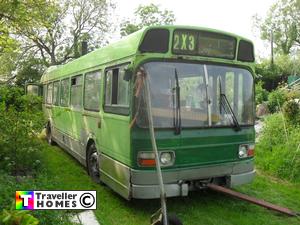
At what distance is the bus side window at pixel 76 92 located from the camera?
26.8 ft

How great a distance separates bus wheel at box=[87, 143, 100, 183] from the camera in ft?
22.9

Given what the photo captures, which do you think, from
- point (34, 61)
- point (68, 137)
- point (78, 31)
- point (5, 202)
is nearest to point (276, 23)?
point (78, 31)

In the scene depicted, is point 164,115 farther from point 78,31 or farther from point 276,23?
point 276,23

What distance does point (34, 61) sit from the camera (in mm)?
35469

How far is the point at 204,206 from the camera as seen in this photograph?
233 inches

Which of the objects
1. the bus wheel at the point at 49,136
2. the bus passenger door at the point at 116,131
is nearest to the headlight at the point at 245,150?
the bus passenger door at the point at 116,131

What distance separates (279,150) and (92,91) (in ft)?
15.8

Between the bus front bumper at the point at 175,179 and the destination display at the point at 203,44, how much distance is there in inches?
69.3

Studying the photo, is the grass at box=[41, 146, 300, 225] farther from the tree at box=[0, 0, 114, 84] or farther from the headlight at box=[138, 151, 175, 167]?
the tree at box=[0, 0, 114, 84]

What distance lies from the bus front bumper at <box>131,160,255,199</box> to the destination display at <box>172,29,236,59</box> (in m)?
1.76

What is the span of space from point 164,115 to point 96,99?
2.09 metres

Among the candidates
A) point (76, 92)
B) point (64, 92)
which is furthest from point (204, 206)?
point (64, 92)

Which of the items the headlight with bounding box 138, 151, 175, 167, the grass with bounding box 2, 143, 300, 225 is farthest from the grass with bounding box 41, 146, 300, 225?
the headlight with bounding box 138, 151, 175, 167

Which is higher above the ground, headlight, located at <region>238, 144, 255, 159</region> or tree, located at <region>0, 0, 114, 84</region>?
tree, located at <region>0, 0, 114, 84</region>
